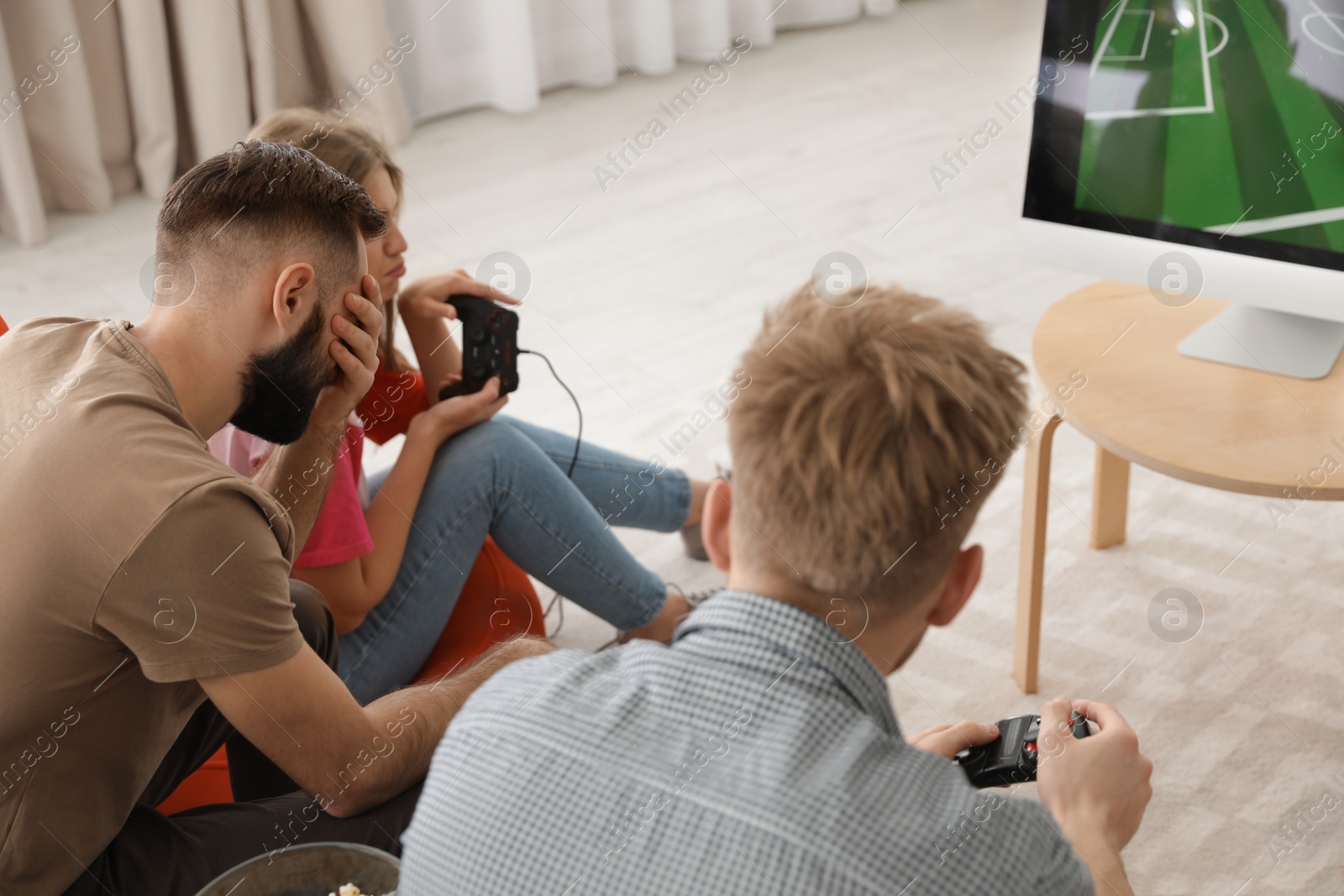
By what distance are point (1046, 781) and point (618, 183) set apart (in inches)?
106

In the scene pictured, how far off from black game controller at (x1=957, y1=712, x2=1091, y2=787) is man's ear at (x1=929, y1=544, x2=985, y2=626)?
0.21m

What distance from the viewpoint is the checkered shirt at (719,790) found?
0.66m

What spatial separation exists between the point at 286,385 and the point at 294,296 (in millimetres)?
101

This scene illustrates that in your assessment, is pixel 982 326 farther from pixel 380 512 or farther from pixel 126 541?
pixel 380 512

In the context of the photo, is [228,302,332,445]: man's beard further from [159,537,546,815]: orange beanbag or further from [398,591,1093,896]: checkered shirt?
[398,591,1093,896]: checkered shirt

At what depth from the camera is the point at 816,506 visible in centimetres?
79

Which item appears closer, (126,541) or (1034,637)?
(126,541)

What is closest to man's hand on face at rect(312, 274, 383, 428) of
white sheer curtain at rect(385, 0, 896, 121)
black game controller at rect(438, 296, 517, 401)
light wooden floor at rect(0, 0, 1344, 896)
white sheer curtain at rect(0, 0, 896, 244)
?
black game controller at rect(438, 296, 517, 401)

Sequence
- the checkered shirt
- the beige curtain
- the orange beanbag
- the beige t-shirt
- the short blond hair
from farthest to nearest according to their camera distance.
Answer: the beige curtain, the orange beanbag, the beige t-shirt, the short blond hair, the checkered shirt

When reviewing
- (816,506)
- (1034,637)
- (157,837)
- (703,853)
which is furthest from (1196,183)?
(157,837)

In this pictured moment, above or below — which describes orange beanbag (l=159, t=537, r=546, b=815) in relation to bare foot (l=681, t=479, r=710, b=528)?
above

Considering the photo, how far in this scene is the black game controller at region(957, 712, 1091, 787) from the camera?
1.03 m

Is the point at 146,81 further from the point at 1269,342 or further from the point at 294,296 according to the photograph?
the point at 1269,342

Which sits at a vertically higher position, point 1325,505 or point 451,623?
point 451,623
